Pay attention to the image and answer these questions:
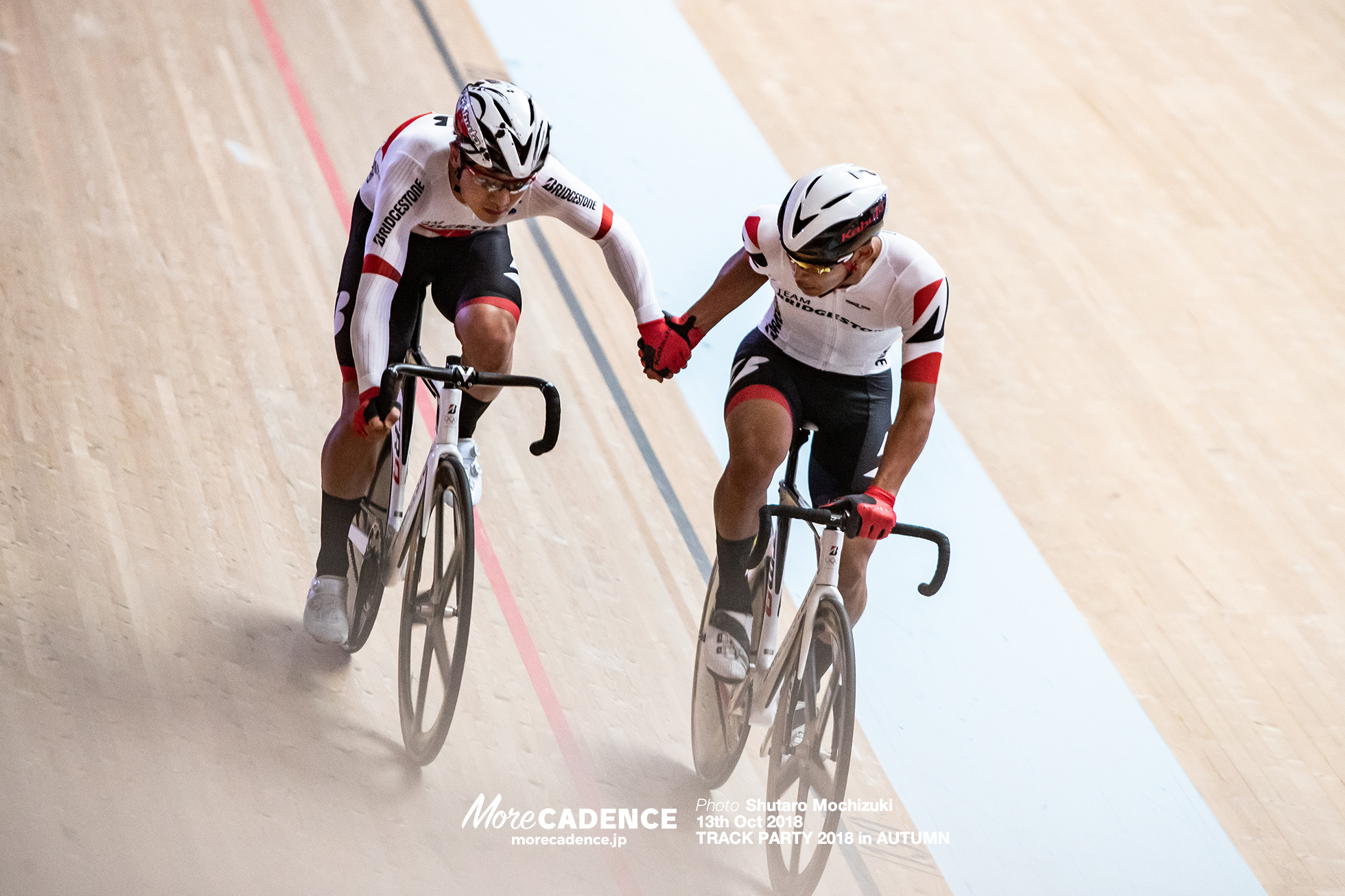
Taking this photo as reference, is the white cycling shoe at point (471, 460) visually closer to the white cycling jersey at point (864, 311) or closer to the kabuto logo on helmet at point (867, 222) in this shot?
the white cycling jersey at point (864, 311)

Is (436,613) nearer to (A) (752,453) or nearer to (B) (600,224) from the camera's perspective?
(A) (752,453)

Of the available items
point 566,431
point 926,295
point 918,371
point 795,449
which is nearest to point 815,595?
point 795,449

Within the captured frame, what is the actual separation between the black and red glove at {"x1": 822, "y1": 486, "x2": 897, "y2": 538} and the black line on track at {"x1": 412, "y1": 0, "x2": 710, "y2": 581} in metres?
1.26

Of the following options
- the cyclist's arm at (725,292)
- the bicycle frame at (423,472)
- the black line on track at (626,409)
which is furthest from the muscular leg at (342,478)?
the black line on track at (626,409)

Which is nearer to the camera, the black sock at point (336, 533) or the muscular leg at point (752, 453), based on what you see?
the muscular leg at point (752, 453)

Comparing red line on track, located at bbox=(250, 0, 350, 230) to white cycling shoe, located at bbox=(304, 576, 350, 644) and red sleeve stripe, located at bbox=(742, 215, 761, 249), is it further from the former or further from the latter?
red sleeve stripe, located at bbox=(742, 215, 761, 249)

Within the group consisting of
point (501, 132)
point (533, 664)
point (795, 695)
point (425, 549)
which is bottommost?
point (533, 664)

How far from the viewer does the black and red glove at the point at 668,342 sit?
2562 mm

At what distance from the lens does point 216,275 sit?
402 cm

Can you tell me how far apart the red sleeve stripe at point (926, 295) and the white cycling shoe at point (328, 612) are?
4.91ft

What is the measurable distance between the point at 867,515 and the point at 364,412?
3.10 ft

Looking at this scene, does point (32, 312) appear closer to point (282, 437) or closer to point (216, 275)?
point (216, 275)

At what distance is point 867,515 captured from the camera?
2137mm

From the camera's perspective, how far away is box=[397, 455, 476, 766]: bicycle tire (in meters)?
2.38
